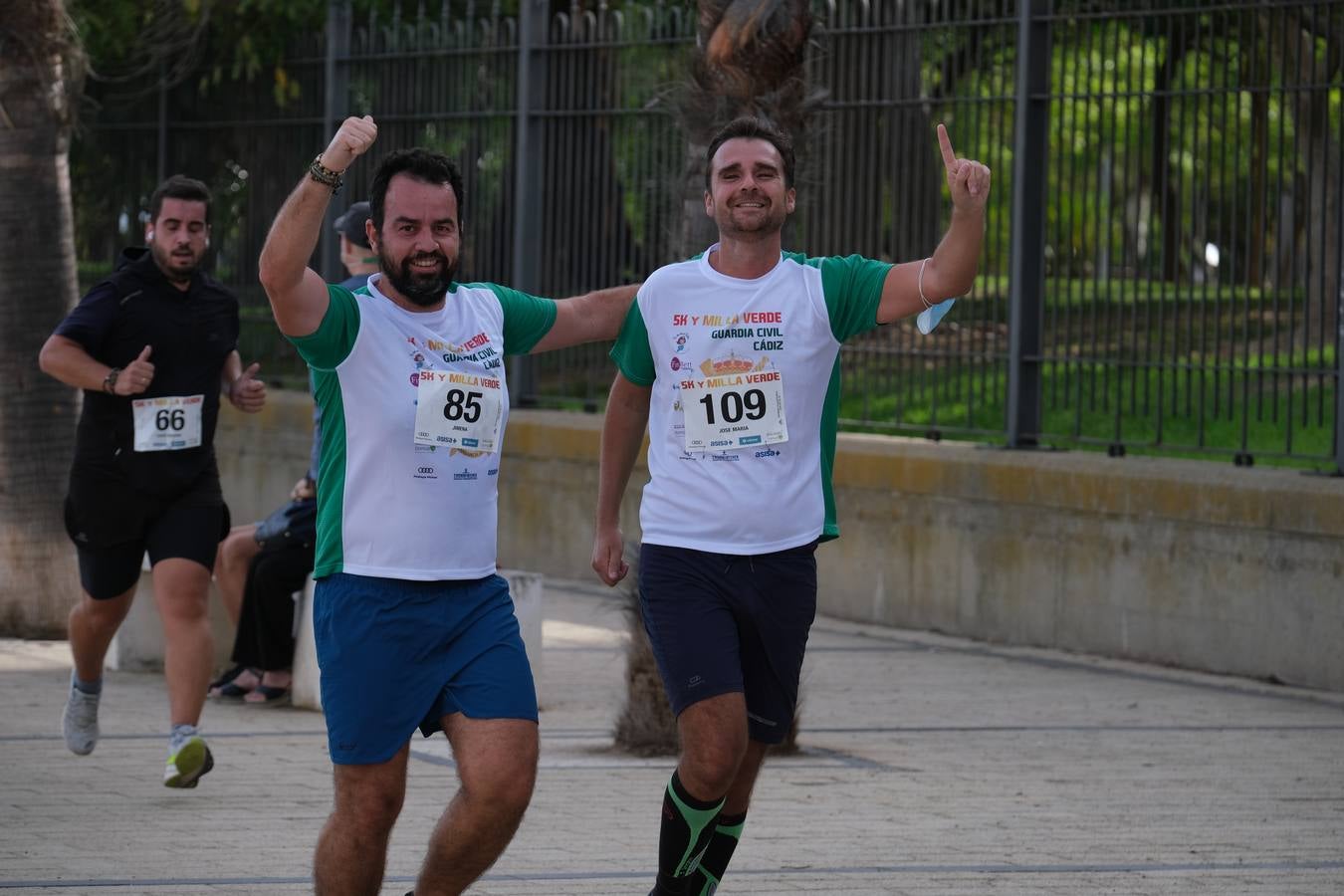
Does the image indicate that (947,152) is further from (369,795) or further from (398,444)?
(369,795)

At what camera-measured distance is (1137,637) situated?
1089cm

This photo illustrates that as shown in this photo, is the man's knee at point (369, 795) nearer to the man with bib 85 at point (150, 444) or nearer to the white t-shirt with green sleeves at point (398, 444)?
the white t-shirt with green sleeves at point (398, 444)

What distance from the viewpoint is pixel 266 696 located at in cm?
954

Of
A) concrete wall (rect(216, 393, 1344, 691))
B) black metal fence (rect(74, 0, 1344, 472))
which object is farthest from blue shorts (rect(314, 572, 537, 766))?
concrete wall (rect(216, 393, 1344, 691))

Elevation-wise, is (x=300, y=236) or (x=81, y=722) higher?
(x=300, y=236)

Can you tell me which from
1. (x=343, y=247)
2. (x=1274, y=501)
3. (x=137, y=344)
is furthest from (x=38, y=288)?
(x=1274, y=501)

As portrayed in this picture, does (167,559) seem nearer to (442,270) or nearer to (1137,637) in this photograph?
(442,270)

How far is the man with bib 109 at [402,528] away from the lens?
4.95m

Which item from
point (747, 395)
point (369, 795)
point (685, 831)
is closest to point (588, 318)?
point (747, 395)

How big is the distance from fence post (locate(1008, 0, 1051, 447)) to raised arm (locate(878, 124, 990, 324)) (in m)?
6.02

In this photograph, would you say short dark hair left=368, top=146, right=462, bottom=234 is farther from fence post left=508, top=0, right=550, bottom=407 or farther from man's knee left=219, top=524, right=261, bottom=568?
fence post left=508, top=0, right=550, bottom=407

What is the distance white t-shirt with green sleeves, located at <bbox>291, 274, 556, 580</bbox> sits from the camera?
505 centimetres

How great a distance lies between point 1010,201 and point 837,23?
4.81 feet

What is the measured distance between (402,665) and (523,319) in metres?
0.93
